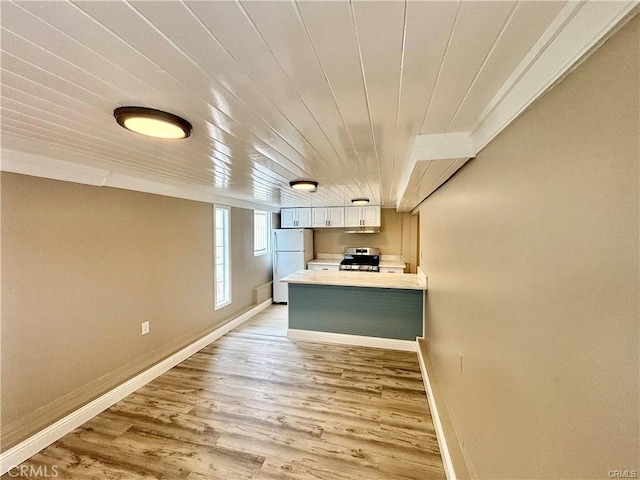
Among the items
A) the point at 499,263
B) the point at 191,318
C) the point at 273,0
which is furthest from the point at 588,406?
the point at 191,318

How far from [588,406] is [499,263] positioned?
60cm

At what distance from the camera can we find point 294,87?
39.6 inches

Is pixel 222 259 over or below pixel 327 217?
below

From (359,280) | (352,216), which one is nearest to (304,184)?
(359,280)

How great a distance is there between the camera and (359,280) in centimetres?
379

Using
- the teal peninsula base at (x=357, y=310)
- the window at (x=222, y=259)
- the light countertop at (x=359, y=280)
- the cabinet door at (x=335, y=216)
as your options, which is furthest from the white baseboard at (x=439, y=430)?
the cabinet door at (x=335, y=216)

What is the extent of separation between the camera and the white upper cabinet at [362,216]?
5477 mm

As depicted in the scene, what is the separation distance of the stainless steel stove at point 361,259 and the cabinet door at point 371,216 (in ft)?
2.12

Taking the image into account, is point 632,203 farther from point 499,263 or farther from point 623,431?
point 499,263

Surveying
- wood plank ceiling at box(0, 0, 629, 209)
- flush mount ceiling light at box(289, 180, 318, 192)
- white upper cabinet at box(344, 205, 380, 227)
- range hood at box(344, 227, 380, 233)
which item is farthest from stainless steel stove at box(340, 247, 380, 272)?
A: wood plank ceiling at box(0, 0, 629, 209)

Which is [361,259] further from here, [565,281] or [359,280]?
[565,281]

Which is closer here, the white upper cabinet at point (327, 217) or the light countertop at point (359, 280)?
the light countertop at point (359, 280)

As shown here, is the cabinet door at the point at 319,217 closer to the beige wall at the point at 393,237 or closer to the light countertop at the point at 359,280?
the beige wall at the point at 393,237

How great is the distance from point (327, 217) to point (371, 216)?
2.99 feet
